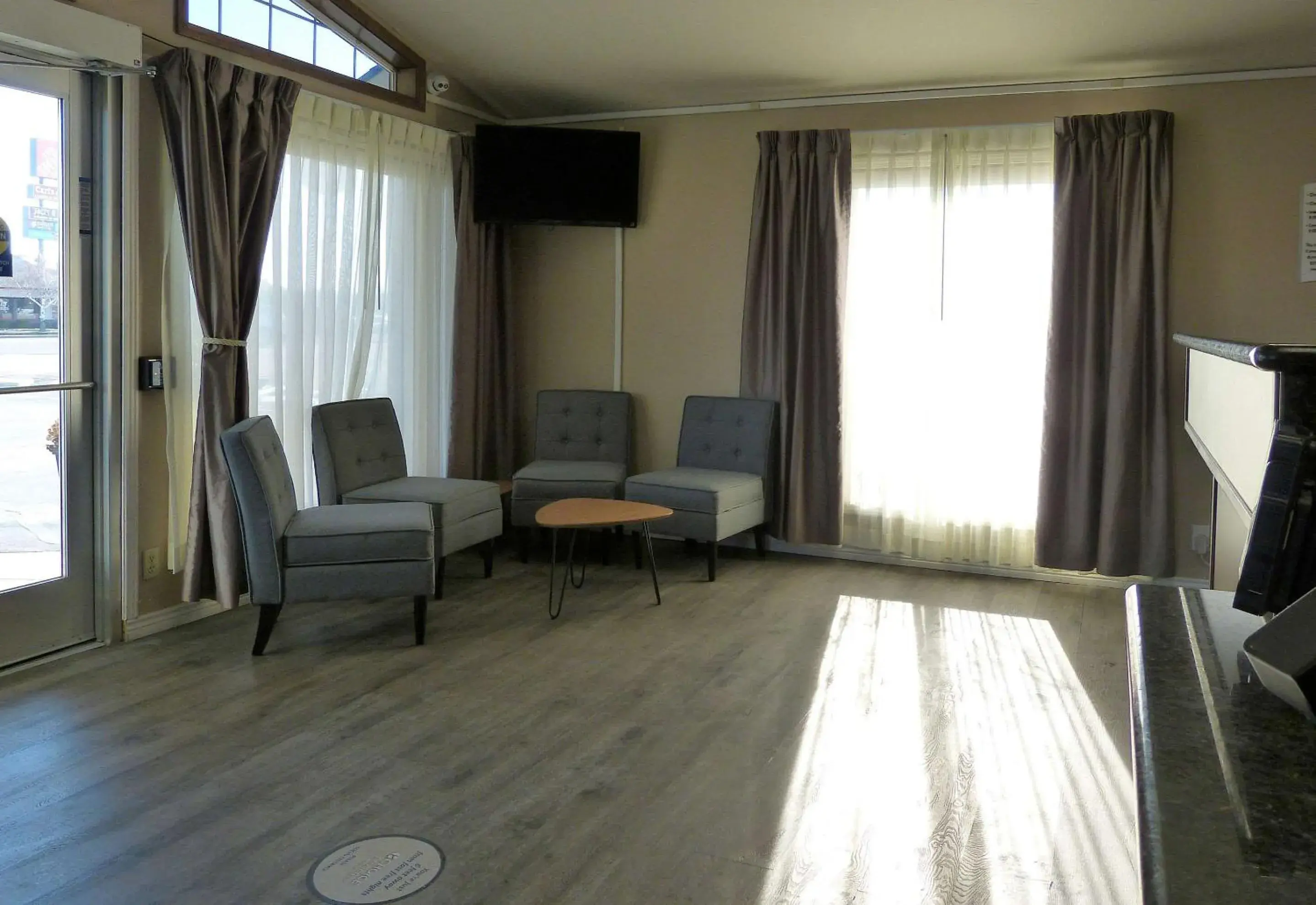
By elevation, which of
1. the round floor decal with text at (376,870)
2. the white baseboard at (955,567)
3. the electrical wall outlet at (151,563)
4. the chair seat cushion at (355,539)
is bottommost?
the round floor decal with text at (376,870)

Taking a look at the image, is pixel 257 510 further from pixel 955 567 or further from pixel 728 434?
pixel 955 567

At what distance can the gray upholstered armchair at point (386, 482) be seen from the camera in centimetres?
483

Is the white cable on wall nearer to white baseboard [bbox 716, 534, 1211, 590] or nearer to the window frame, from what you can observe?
white baseboard [bbox 716, 534, 1211, 590]

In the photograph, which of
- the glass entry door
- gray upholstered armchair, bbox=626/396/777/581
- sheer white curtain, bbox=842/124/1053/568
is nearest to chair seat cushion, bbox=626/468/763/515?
gray upholstered armchair, bbox=626/396/777/581

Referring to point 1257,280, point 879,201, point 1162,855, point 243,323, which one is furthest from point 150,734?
point 1257,280

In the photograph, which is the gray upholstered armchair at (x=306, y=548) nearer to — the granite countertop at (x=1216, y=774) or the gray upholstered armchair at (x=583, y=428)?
the gray upholstered armchair at (x=583, y=428)

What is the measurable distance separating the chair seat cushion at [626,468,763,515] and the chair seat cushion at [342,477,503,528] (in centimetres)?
73

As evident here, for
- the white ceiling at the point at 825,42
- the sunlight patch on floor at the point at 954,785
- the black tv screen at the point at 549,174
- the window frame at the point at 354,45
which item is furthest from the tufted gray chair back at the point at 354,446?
the sunlight patch on floor at the point at 954,785

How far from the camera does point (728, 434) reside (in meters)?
5.77

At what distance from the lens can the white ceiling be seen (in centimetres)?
439

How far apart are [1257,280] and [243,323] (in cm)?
439

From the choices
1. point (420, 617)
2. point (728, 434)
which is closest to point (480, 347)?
point (728, 434)

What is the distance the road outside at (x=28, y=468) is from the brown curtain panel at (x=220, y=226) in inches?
19.5

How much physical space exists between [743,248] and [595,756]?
11.2ft
